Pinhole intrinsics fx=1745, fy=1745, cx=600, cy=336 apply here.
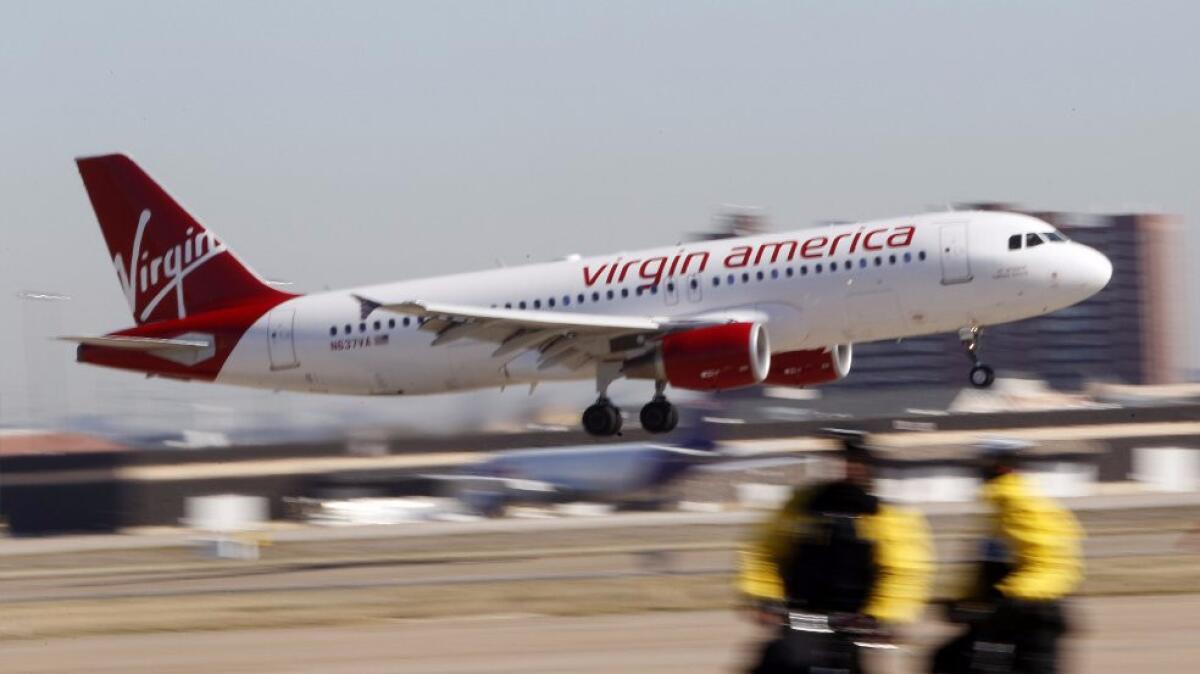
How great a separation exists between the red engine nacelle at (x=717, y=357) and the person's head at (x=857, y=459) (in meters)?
23.1

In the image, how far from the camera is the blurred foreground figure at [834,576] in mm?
9750

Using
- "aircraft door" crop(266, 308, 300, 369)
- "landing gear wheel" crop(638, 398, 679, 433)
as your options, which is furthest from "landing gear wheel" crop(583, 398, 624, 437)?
"aircraft door" crop(266, 308, 300, 369)

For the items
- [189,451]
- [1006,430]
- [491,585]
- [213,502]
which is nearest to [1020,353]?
[1006,430]

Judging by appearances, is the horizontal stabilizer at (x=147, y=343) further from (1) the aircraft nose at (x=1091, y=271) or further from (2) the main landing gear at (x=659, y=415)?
(1) the aircraft nose at (x=1091, y=271)

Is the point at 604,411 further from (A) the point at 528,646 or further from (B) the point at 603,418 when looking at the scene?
(A) the point at 528,646

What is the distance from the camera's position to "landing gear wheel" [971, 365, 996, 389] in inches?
1318

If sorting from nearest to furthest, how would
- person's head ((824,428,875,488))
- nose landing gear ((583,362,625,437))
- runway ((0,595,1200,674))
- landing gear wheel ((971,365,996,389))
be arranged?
person's head ((824,428,875,488))
runway ((0,595,1200,674))
landing gear wheel ((971,365,996,389))
nose landing gear ((583,362,625,437))

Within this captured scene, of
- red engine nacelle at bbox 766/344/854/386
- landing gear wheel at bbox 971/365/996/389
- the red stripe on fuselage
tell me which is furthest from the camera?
the red stripe on fuselage

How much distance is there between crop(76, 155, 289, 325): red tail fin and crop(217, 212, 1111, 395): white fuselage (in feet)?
6.45

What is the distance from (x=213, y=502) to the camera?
53656mm

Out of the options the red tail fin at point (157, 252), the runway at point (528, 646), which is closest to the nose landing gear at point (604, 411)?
the red tail fin at point (157, 252)

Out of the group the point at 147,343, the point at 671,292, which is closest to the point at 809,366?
the point at 671,292

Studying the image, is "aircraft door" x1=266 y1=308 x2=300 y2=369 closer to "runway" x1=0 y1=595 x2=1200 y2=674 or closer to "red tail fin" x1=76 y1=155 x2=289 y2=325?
"red tail fin" x1=76 y1=155 x2=289 y2=325

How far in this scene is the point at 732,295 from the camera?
112 feet
